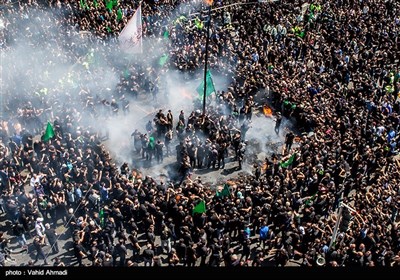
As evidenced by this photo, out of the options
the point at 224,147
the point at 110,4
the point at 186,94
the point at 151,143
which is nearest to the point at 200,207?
the point at 224,147

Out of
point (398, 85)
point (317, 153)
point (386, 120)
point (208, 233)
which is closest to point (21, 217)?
point (208, 233)

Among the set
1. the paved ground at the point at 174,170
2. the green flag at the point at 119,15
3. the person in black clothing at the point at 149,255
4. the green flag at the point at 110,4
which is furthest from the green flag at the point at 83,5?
the person in black clothing at the point at 149,255

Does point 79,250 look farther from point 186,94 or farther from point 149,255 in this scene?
point 186,94

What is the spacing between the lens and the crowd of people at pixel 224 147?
1537 centimetres

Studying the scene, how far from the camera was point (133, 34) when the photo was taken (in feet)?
80.3

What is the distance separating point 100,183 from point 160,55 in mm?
12610

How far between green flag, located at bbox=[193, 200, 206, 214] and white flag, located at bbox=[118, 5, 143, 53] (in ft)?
38.2

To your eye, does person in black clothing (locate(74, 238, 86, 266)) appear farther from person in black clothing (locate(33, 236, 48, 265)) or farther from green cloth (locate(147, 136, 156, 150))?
green cloth (locate(147, 136, 156, 150))

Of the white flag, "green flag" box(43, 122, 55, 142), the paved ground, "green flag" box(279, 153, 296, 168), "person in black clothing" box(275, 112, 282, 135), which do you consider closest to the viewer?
the paved ground

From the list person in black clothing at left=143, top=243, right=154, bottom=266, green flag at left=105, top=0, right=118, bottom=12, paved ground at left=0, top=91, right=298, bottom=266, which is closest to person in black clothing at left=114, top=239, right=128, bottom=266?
person in black clothing at left=143, top=243, right=154, bottom=266

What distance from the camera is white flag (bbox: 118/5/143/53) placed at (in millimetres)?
24344

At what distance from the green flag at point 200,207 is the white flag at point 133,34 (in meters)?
11.7

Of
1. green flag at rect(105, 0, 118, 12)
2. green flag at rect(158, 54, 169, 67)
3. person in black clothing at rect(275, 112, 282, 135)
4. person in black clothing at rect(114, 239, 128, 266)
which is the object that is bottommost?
person in black clothing at rect(114, 239, 128, 266)

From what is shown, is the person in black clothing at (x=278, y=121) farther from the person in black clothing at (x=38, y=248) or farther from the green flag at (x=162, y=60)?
the person in black clothing at (x=38, y=248)
